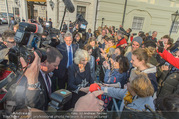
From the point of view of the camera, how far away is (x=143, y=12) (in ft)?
37.4

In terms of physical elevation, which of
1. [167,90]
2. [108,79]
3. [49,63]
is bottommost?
[167,90]

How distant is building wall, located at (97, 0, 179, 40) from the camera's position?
34.0ft

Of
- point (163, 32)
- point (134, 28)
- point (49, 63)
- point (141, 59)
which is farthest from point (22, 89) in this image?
point (163, 32)

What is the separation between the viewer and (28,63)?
1079 millimetres

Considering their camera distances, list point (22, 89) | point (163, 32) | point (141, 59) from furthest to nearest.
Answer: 1. point (163, 32)
2. point (141, 59)
3. point (22, 89)

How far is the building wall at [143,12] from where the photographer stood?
34.0 ft

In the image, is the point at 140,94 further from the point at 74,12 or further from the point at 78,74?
the point at 74,12

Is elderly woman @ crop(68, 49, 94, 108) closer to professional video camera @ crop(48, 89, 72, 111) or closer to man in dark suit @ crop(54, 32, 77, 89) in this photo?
man in dark suit @ crop(54, 32, 77, 89)

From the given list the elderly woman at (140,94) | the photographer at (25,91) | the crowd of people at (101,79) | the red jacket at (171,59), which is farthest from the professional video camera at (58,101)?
the red jacket at (171,59)

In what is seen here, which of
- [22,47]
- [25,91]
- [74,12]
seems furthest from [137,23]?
[25,91]

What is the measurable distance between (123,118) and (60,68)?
2094mm

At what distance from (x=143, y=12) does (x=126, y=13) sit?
2.03m

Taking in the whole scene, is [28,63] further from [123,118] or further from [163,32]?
[163,32]

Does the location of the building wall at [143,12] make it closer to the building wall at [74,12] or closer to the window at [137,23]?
the window at [137,23]
